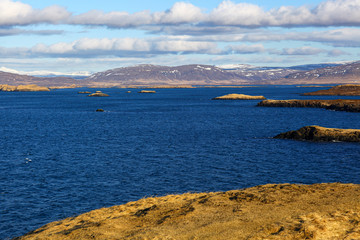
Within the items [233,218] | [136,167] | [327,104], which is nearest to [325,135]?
[136,167]

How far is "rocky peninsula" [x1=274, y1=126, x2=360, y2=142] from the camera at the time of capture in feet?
196

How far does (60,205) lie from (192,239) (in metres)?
16.2

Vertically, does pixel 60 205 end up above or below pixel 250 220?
below

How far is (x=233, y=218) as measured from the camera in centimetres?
2033

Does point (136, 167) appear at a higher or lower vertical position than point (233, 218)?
lower

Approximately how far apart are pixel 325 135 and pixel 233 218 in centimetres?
4568

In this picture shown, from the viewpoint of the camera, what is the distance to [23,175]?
1599 inches

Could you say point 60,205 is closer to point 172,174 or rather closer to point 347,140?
point 172,174

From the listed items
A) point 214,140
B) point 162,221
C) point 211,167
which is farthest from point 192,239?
point 214,140

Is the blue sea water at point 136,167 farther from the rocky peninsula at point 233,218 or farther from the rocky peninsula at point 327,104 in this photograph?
the rocky peninsula at point 327,104

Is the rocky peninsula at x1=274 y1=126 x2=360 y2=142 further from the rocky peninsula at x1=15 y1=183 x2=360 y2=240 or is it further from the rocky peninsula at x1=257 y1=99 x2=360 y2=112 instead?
the rocky peninsula at x1=257 y1=99 x2=360 y2=112

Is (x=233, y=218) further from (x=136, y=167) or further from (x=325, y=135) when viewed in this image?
(x=325, y=135)

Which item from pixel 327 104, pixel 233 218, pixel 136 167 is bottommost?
pixel 327 104

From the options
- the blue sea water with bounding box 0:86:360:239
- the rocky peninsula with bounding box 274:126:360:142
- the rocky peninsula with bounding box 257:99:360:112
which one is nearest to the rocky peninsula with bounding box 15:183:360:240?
the blue sea water with bounding box 0:86:360:239
